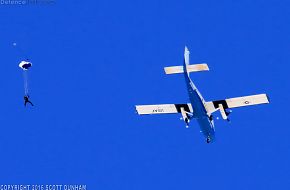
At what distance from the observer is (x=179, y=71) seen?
96.7m

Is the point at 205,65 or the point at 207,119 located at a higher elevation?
the point at 205,65

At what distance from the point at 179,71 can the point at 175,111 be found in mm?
3899

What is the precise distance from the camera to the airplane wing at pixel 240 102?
94.6 metres

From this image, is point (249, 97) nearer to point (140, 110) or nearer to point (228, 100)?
point (228, 100)

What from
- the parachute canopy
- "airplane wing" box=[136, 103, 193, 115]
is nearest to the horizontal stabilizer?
"airplane wing" box=[136, 103, 193, 115]

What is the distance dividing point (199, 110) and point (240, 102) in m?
4.70

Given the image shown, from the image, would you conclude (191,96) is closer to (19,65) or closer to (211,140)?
(211,140)

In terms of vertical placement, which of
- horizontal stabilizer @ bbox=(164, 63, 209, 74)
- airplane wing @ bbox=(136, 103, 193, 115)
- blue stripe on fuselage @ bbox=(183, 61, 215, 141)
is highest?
horizontal stabilizer @ bbox=(164, 63, 209, 74)

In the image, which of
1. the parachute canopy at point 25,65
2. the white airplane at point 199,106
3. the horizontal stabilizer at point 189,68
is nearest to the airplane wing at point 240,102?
the white airplane at point 199,106

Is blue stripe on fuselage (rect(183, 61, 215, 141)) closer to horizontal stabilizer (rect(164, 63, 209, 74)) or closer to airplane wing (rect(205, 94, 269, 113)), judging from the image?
horizontal stabilizer (rect(164, 63, 209, 74))

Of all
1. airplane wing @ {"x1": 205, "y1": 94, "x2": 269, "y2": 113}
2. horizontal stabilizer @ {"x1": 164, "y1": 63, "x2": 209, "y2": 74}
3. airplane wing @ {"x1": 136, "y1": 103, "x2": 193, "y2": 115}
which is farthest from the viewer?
airplane wing @ {"x1": 136, "y1": 103, "x2": 193, "y2": 115}

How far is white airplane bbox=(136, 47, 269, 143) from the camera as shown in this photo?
92.9m

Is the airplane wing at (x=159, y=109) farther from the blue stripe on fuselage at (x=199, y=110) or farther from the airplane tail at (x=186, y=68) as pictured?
the airplane tail at (x=186, y=68)

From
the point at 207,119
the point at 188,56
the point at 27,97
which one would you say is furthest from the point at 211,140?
the point at 27,97
